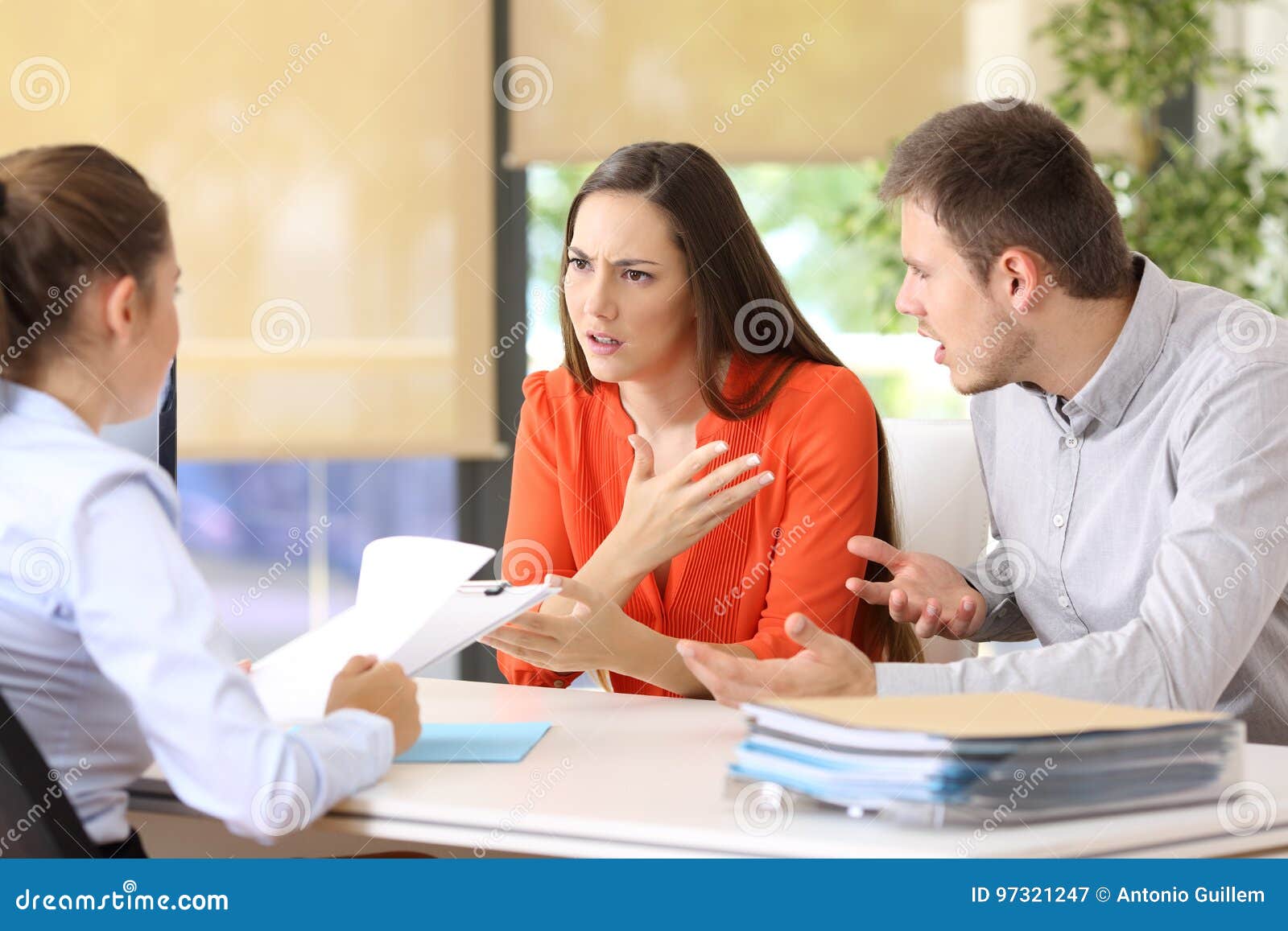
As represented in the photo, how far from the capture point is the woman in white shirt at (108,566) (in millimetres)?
1033

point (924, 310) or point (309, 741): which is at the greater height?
point (924, 310)

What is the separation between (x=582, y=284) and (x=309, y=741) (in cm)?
105

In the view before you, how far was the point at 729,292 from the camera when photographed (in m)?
2.05

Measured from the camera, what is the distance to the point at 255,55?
3.78 m

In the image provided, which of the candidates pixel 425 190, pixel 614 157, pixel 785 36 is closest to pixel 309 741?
pixel 614 157

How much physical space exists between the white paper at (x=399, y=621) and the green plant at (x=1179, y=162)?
2.74 m

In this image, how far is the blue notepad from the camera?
1.30 metres

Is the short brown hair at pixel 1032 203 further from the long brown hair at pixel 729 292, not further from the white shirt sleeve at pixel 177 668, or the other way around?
the white shirt sleeve at pixel 177 668
